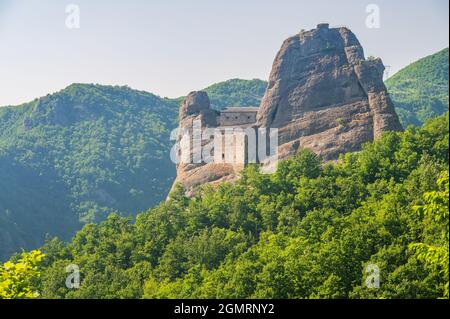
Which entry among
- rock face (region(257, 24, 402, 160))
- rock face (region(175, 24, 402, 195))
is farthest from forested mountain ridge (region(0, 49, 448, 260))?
rock face (region(257, 24, 402, 160))

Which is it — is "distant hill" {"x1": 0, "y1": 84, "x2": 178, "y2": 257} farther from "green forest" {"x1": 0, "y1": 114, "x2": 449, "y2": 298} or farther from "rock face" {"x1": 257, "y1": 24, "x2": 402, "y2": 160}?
"rock face" {"x1": 257, "y1": 24, "x2": 402, "y2": 160}

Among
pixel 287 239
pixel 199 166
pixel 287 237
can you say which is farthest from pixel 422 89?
pixel 287 239

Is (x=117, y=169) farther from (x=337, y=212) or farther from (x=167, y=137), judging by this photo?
(x=337, y=212)

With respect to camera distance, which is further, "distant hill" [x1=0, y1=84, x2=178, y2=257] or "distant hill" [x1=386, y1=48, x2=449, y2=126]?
"distant hill" [x1=386, y1=48, x2=449, y2=126]

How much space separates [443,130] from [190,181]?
60.3 ft

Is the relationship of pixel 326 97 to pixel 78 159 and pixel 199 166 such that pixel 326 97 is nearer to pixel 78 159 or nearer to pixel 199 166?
pixel 199 166

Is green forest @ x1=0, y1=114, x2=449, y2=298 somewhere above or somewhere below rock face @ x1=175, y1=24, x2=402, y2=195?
below

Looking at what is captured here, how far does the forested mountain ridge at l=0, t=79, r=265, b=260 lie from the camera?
385 feet

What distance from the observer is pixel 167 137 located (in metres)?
160

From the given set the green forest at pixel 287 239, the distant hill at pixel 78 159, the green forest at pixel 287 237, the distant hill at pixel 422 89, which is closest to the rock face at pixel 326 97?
the green forest at pixel 287 237

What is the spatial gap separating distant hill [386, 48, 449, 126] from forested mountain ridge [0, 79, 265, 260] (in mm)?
35760

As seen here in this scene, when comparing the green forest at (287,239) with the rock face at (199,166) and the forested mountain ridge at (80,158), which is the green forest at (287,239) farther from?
the forested mountain ridge at (80,158)

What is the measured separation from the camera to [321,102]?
54.1 meters

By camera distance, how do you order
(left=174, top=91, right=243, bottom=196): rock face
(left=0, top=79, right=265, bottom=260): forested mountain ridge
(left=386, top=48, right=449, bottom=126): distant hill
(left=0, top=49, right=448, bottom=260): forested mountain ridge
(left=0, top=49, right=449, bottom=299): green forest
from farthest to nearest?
1. (left=386, top=48, right=449, bottom=126): distant hill
2. (left=0, top=49, right=448, bottom=260): forested mountain ridge
3. (left=0, top=79, right=265, bottom=260): forested mountain ridge
4. (left=174, top=91, right=243, bottom=196): rock face
5. (left=0, top=49, right=449, bottom=299): green forest
